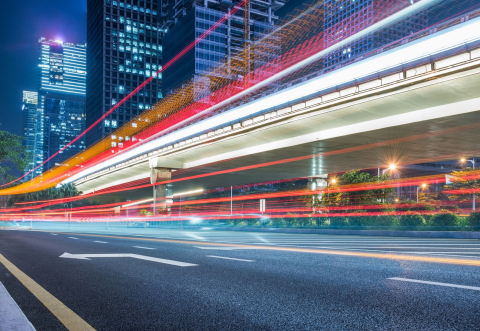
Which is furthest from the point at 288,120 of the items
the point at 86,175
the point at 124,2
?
the point at 124,2

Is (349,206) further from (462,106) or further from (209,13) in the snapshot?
(209,13)

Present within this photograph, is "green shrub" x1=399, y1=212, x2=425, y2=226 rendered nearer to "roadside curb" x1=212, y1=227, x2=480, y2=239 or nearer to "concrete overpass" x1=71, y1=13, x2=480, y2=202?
"roadside curb" x1=212, y1=227, x2=480, y2=239

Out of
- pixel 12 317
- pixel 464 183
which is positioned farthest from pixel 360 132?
pixel 464 183

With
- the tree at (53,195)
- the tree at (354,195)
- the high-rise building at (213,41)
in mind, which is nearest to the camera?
the tree at (354,195)

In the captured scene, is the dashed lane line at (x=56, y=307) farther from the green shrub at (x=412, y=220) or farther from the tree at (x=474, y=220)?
the green shrub at (x=412, y=220)

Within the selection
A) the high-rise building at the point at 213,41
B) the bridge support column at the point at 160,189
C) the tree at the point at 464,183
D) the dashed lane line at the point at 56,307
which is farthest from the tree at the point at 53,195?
the dashed lane line at the point at 56,307

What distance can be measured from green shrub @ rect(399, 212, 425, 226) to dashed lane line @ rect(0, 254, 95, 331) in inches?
887

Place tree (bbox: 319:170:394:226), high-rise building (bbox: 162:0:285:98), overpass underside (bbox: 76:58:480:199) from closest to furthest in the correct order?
overpass underside (bbox: 76:58:480:199) < tree (bbox: 319:170:394:226) < high-rise building (bbox: 162:0:285:98)

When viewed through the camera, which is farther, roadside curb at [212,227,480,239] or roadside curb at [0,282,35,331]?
roadside curb at [212,227,480,239]

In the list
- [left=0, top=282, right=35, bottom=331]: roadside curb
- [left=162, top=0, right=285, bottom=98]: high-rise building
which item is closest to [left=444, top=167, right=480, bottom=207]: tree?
[left=0, top=282, right=35, bottom=331]: roadside curb

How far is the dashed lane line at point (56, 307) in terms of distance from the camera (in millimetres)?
3908

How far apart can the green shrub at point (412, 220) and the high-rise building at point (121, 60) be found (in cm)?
15198

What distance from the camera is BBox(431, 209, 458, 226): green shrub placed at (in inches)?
934

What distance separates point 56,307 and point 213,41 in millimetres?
138339
